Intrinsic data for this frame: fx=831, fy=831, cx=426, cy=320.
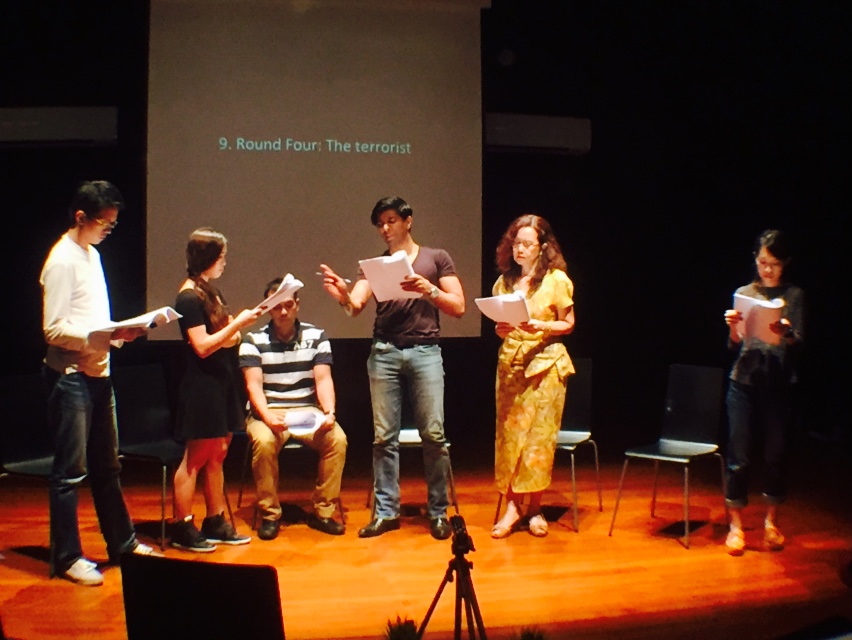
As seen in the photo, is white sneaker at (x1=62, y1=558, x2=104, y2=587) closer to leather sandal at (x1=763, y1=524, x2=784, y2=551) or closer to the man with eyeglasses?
the man with eyeglasses

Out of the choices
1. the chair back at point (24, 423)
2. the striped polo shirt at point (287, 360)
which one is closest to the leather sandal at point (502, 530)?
the striped polo shirt at point (287, 360)

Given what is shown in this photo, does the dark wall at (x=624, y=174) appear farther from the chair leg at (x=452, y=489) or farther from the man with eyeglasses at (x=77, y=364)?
the man with eyeglasses at (x=77, y=364)

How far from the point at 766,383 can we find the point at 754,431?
0.24 m

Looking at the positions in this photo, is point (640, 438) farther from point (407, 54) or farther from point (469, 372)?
point (407, 54)

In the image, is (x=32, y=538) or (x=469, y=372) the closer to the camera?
(x=32, y=538)

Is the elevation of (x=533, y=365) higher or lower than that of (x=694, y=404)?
higher

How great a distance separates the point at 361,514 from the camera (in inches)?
176

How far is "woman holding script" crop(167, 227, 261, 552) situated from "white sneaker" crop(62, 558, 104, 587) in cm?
46

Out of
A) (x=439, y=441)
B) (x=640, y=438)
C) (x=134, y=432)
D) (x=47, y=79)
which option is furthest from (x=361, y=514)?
(x=47, y=79)

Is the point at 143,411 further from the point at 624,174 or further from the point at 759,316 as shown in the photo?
the point at 624,174

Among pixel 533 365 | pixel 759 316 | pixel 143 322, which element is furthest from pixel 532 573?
pixel 143 322

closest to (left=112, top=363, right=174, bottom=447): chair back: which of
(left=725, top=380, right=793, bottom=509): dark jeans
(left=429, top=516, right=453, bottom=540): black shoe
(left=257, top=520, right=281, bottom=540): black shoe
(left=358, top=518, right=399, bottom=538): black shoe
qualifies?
(left=257, top=520, right=281, bottom=540): black shoe

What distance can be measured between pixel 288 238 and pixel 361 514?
173 cm

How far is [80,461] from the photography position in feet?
11.0
